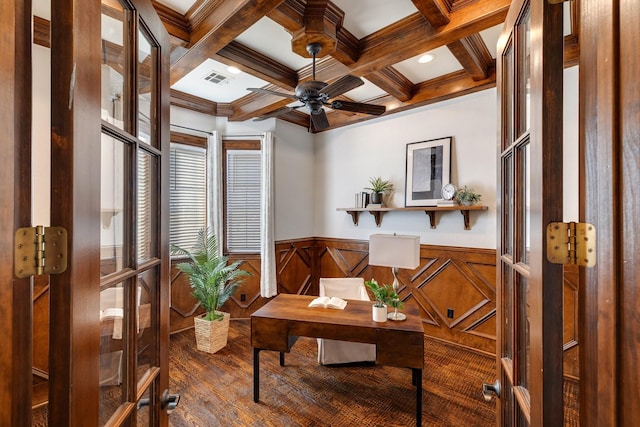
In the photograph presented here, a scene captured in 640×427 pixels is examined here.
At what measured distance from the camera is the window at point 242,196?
4.01 metres

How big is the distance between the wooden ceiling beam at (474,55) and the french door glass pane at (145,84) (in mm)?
2267

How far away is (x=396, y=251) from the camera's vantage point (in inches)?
94.4

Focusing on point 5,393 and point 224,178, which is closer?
point 5,393

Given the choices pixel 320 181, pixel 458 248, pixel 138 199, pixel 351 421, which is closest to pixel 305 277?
pixel 320 181

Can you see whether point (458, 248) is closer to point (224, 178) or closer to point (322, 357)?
point (322, 357)

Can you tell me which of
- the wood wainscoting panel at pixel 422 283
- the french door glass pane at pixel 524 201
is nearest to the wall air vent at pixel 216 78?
the wood wainscoting panel at pixel 422 283

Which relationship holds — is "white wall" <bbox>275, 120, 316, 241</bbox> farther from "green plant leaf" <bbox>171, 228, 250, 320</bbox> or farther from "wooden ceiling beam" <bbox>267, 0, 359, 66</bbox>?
"wooden ceiling beam" <bbox>267, 0, 359, 66</bbox>

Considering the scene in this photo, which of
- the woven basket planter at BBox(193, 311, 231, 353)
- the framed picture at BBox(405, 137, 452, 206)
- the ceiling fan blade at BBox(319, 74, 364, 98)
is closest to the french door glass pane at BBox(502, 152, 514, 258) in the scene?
the ceiling fan blade at BBox(319, 74, 364, 98)

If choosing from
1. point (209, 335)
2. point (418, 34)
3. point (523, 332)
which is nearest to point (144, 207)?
point (523, 332)

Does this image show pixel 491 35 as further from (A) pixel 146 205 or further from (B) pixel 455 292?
(A) pixel 146 205

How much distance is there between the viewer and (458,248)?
3.24m

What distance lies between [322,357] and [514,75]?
2613mm

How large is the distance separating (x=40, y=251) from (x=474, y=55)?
10.4 ft

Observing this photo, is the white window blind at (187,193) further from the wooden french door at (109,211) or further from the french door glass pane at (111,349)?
the french door glass pane at (111,349)
